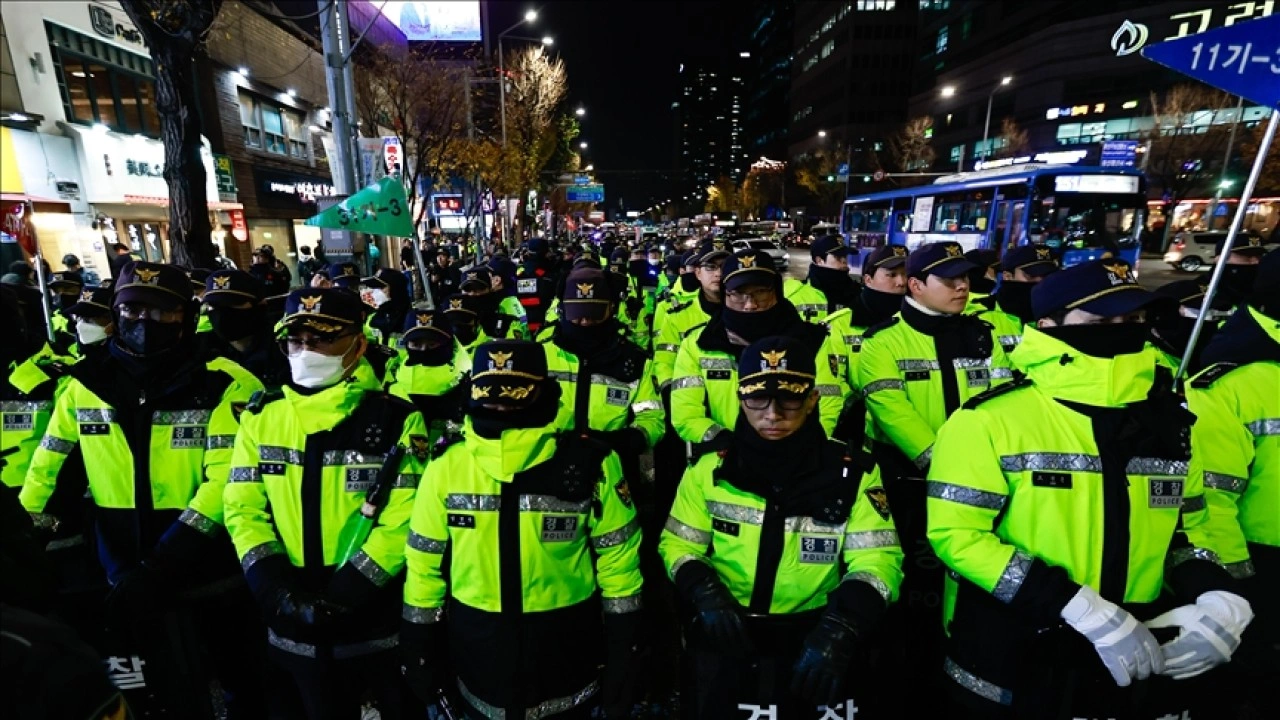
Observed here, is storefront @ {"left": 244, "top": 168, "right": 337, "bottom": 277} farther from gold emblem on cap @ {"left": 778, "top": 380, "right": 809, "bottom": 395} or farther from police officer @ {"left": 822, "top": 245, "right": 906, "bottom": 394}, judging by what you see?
gold emblem on cap @ {"left": 778, "top": 380, "right": 809, "bottom": 395}

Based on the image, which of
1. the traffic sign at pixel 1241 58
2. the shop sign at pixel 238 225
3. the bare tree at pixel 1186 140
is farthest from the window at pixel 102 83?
the bare tree at pixel 1186 140

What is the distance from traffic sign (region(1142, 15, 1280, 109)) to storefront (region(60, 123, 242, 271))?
19.2 metres

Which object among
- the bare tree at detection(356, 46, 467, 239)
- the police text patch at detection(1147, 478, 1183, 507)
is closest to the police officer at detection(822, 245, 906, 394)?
the police text patch at detection(1147, 478, 1183, 507)

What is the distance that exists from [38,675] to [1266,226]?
4816 cm

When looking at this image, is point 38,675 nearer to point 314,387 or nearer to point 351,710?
point 314,387

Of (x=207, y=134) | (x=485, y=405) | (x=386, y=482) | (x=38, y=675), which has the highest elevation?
(x=207, y=134)

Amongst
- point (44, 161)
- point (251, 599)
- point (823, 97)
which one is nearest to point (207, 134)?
point (44, 161)

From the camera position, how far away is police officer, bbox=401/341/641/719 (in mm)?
2295

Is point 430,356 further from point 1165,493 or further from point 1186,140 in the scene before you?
point 1186,140

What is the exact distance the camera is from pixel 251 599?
10.2ft

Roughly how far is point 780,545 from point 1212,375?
2320 millimetres

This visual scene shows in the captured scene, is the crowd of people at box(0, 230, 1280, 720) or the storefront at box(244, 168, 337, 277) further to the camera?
the storefront at box(244, 168, 337, 277)

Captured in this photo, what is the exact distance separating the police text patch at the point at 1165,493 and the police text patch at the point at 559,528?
2123mm

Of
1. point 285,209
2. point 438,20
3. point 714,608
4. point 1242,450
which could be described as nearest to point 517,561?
point 714,608
